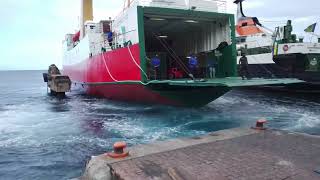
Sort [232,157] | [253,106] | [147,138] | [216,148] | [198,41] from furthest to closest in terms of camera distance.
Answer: [198,41]
[253,106]
[147,138]
[216,148]
[232,157]

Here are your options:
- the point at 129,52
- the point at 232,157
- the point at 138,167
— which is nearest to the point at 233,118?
the point at 129,52

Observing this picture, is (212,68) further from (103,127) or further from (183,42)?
(103,127)

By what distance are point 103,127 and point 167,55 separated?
8.32 meters

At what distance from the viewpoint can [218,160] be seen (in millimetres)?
5195

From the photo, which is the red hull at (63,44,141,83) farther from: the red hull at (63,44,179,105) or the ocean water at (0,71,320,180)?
the ocean water at (0,71,320,180)

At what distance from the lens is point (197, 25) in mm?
16781

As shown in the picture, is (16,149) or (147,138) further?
(147,138)

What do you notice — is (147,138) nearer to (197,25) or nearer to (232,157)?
(232,157)

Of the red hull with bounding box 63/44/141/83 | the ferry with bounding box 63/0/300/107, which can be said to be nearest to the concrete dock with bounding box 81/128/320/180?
the ferry with bounding box 63/0/300/107

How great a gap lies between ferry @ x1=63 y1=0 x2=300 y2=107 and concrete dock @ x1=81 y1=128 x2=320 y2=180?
4684 mm

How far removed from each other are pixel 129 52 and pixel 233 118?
515cm

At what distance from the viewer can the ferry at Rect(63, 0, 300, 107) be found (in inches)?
529

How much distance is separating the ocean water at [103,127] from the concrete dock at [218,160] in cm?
188

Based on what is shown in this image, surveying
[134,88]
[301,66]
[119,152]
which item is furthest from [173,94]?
[301,66]
